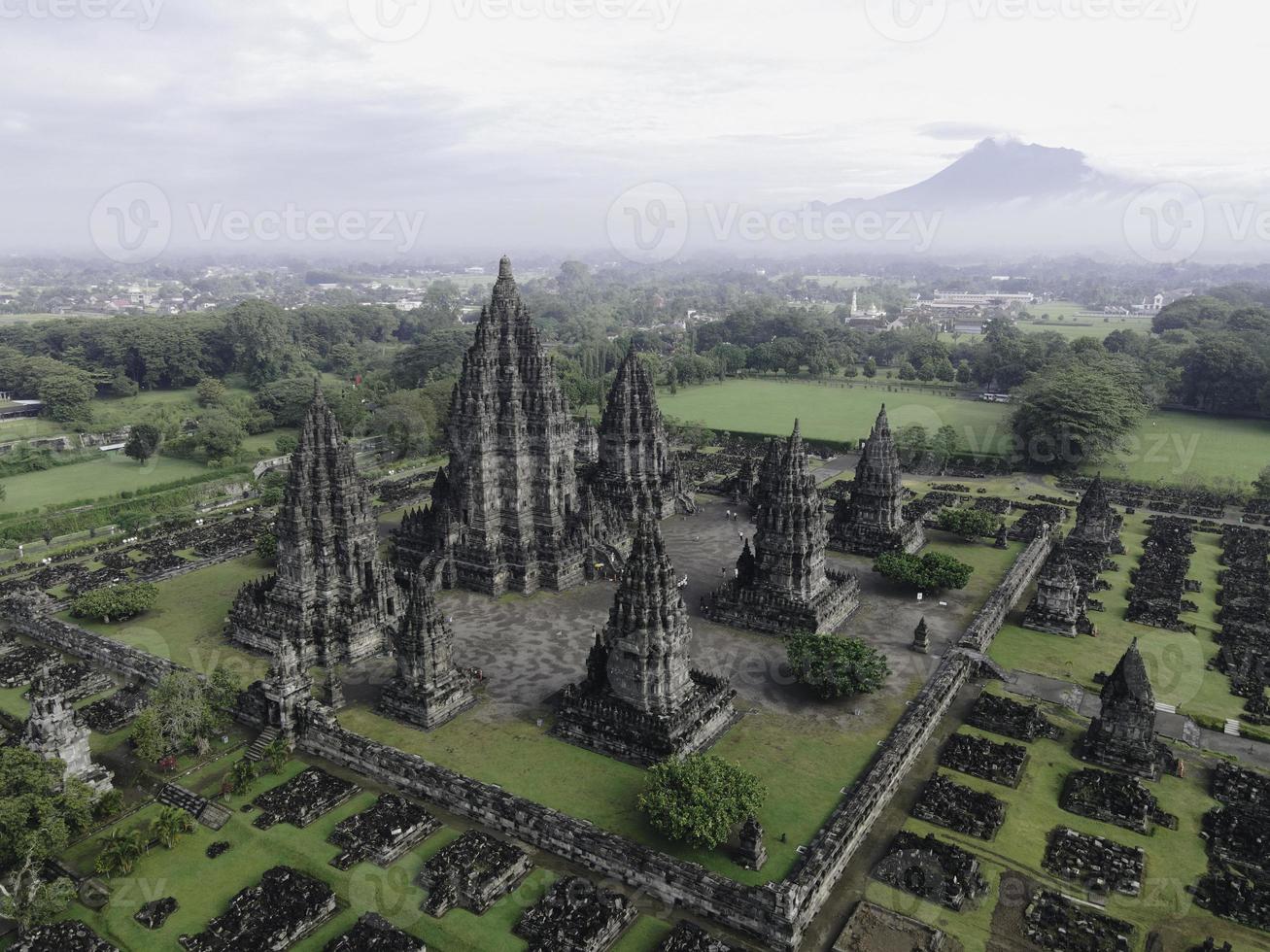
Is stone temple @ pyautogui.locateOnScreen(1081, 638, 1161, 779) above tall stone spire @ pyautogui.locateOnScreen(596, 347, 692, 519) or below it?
below

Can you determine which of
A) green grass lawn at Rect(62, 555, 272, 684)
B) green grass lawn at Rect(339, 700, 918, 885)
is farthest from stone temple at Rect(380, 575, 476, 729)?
green grass lawn at Rect(62, 555, 272, 684)

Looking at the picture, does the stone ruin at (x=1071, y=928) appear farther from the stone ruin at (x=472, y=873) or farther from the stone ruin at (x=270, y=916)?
the stone ruin at (x=270, y=916)

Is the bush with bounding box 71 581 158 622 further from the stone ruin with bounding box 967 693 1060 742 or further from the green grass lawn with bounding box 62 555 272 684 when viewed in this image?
the stone ruin with bounding box 967 693 1060 742

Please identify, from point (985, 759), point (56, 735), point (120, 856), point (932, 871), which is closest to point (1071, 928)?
point (932, 871)

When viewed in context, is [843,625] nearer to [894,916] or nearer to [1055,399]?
[894,916]

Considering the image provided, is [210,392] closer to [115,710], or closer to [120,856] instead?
[115,710]

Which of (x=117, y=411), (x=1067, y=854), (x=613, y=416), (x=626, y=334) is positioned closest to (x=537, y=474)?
(x=613, y=416)
